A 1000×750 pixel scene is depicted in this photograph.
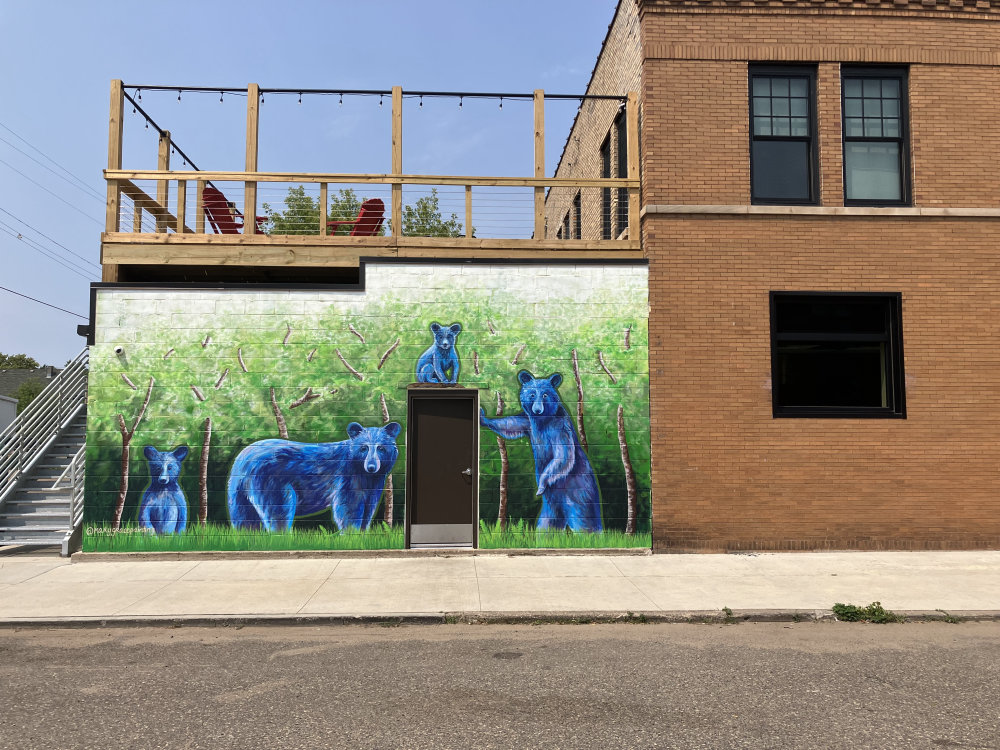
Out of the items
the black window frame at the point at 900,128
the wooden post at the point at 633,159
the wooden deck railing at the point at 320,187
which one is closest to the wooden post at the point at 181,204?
the wooden deck railing at the point at 320,187

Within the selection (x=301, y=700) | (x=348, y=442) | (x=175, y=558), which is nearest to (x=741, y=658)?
(x=301, y=700)

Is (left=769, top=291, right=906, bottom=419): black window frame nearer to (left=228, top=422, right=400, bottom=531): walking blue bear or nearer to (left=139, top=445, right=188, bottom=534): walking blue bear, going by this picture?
(left=228, top=422, right=400, bottom=531): walking blue bear

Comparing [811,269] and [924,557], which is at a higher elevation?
[811,269]

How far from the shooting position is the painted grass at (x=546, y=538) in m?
10.6

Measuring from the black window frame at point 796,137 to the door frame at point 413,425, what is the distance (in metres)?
5.24

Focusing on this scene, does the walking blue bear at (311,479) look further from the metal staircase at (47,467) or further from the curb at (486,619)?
the curb at (486,619)

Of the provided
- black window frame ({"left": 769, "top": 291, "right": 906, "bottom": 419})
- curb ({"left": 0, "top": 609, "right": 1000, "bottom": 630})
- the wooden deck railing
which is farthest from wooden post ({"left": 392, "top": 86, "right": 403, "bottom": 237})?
curb ({"left": 0, "top": 609, "right": 1000, "bottom": 630})

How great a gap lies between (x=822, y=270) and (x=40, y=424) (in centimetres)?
1280

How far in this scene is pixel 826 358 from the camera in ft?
36.3

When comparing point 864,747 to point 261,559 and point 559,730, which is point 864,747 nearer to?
point 559,730

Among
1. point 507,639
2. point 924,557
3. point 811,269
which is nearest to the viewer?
point 507,639

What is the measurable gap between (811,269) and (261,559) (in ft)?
29.5

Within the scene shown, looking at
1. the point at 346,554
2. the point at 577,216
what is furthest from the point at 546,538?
the point at 577,216

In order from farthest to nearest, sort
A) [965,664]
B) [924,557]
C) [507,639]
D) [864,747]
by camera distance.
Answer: [924,557]
[507,639]
[965,664]
[864,747]
